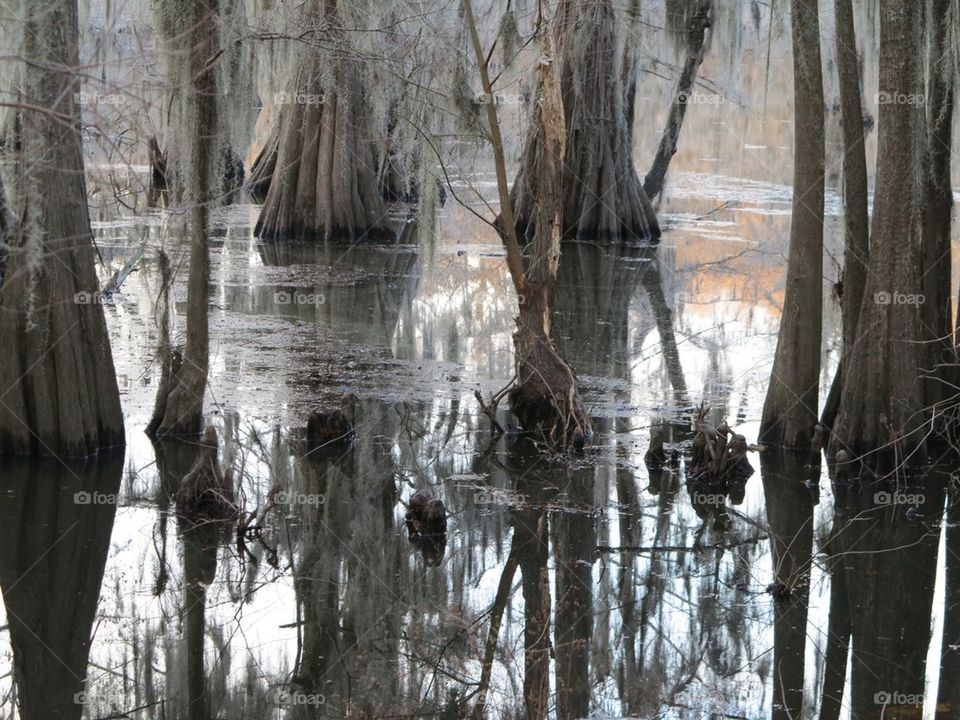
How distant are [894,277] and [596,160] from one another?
10837 mm

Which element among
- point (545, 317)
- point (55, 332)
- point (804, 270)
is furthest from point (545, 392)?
point (55, 332)

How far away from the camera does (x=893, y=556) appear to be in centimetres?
738

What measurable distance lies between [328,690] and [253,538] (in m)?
1.91

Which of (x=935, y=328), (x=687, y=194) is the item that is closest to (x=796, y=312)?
(x=935, y=328)

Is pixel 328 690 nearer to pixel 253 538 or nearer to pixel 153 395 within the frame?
pixel 253 538

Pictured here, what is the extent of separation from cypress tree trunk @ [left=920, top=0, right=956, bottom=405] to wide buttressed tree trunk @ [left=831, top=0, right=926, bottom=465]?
33cm

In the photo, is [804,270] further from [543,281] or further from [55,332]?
[55,332]

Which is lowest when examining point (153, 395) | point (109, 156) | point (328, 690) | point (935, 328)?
point (328, 690)

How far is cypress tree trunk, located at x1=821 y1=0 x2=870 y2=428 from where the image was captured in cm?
902

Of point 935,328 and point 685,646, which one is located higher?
point 935,328

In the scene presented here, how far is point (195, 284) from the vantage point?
9.05 metres

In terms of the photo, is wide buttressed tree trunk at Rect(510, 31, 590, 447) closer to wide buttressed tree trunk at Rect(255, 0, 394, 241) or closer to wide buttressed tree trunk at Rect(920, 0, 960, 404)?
wide buttressed tree trunk at Rect(920, 0, 960, 404)

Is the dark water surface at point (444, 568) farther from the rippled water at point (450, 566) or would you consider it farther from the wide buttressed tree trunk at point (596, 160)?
the wide buttressed tree trunk at point (596, 160)

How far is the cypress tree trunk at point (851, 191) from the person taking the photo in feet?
29.6
